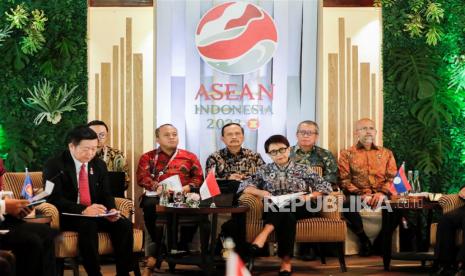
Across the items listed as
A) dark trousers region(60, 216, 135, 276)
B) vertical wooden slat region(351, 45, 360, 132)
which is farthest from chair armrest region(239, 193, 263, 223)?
vertical wooden slat region(351, 45, 360, 132)

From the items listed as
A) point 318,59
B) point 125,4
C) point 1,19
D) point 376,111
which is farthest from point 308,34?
point 1,19

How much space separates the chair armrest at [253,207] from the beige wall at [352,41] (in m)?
1.96

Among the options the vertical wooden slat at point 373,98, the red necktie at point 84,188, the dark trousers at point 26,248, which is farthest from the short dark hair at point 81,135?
the vertical wooden slat at point 373,98

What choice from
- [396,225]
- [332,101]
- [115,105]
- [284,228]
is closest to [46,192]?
[284,228]

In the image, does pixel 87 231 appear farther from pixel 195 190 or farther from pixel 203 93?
pixel 203 93

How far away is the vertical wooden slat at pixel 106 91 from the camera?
28.0ft

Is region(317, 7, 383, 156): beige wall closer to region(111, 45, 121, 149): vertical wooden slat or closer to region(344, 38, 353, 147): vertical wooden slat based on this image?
region(344, 38, 353, 147): vertical wooden slat

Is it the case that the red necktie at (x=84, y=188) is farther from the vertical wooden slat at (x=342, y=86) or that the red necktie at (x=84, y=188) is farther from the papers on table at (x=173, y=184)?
the vertical wooden slat at (x=342, y=86)

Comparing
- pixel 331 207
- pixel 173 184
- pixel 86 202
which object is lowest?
pixel 331 207

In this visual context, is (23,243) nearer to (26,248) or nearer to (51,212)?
(26,248)

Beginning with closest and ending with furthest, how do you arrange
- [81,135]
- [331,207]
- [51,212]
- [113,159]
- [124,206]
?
[51,212]
[81,135]
[124,206]
[331,207]
[113,159]

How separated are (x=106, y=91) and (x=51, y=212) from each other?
107 inches

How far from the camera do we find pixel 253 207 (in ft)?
22.5

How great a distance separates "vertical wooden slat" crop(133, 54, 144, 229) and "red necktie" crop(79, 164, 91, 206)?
2.19 m
